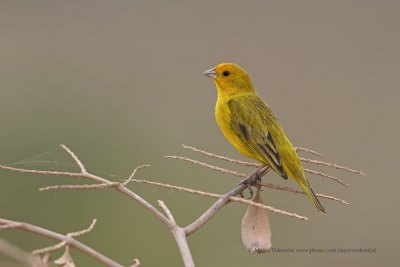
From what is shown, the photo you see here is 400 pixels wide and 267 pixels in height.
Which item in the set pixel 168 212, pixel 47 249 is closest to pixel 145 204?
pixel 168 212

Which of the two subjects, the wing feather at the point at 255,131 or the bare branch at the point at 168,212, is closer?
the bare branch at the point at 168,212

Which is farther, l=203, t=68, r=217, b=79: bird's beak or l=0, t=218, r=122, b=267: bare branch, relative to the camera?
l=203, t=68, r=217, b=79: bird's beak

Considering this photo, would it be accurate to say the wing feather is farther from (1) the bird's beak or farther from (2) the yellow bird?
(1) the bird's beak

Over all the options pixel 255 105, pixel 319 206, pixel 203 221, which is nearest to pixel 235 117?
pixel 255 105

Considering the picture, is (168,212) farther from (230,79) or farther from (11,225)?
(230,79)

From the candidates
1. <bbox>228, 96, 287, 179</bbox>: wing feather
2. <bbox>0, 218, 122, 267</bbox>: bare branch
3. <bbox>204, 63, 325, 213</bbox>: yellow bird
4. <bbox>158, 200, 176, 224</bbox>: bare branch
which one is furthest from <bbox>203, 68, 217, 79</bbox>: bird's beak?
<bbox>0, 218, 122, 267</bbox>: bare branch

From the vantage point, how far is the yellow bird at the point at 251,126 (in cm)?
190

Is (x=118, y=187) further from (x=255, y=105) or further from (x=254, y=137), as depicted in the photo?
(x=255, y=105)

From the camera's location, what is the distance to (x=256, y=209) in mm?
1183

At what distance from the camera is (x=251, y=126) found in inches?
82.9

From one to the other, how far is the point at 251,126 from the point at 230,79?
313mm

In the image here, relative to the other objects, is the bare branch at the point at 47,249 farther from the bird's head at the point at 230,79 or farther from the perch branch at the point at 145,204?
the bird's head at the point at 230,79

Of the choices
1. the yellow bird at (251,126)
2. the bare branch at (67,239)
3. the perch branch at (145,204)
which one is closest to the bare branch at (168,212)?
the perch branch at (145,204)

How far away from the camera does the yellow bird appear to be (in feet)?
6.24
